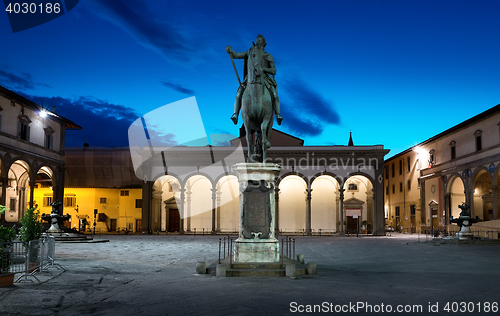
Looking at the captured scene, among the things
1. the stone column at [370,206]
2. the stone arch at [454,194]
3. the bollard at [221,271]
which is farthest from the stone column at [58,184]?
the stone arch at [454,194]

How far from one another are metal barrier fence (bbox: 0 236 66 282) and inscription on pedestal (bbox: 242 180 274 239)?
464cm

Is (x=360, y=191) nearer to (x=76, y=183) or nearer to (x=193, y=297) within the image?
(x=76, y=183)

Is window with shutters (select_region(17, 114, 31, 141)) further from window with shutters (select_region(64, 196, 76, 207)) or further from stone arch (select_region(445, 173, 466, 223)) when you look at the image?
stone arch (select_region(445, 173, 466, 223))

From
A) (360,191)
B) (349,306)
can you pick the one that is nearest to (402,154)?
(360,191)

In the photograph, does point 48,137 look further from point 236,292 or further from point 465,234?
point 236,292

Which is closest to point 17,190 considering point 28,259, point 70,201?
point 70,201

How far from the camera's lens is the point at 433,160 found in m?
42.6

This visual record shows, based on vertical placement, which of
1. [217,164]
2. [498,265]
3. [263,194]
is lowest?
[498,265]

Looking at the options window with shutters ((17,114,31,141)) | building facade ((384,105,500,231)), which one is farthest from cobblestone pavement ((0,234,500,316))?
window with shutters ((17,114,31,141))

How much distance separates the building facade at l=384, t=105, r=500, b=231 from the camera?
107ft

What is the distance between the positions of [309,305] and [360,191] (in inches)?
1492

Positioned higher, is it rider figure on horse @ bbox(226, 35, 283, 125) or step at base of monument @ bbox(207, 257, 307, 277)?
rider figure on horse @ bbox(226, 35, 283, 125)

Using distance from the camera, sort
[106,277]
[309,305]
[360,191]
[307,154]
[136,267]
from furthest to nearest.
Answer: [360,191] < [307,154] < [136,267] < [106,277] < [309,305]

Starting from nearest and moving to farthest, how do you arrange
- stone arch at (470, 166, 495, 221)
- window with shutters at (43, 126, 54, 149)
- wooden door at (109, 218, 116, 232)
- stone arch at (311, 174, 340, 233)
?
1. stone arch at (470, 166, 495, 221)
2. window with shutters at (43, 126, 54, 149)
3. stone arch at (311, 174, 340, 233)
4. wooden door at (109, 218, 116, 232)
